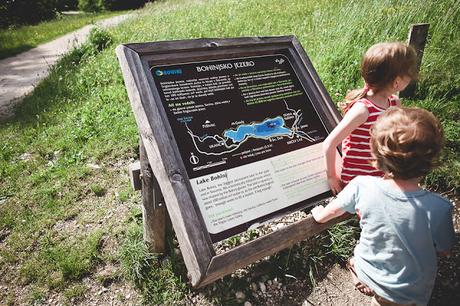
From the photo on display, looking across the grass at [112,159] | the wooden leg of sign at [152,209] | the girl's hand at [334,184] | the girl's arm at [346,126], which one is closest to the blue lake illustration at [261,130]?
the girl's arm at [346,126]

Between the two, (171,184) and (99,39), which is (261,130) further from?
(99,39)

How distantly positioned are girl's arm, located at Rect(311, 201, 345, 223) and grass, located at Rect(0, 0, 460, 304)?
0.70 meters

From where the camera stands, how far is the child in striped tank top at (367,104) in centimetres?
233

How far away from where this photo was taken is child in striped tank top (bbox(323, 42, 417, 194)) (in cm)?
233

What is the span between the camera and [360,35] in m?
5.49

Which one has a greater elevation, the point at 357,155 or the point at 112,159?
the point at 357,155

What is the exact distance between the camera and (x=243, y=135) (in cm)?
233

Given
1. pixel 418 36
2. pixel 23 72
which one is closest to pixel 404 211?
pixel 418 36

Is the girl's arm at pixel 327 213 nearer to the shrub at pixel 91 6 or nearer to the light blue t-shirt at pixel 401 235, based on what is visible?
the light blue t-shirt at pixel 401 235

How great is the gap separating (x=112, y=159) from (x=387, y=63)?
10.8ft

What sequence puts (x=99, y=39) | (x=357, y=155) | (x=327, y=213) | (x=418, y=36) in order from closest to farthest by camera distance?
1. (x=327, y=213)
2. (x=357, y=155)
3. (x=418, y=36)
4. (x=99, y=39)

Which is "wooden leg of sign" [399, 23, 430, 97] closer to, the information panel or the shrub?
the information panel

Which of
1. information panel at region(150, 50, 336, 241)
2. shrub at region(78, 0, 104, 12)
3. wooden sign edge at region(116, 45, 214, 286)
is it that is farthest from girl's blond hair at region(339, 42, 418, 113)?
shrub at region(78, 0, 104, 12)

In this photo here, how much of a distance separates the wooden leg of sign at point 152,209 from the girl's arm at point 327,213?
109 centimetres
